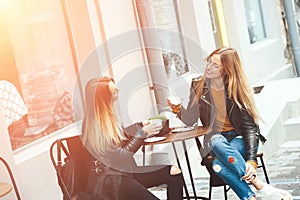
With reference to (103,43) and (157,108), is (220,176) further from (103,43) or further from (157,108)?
(103,43)

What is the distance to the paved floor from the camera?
91.7 inches

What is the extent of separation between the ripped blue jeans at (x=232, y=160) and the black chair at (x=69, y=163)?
0.60 m

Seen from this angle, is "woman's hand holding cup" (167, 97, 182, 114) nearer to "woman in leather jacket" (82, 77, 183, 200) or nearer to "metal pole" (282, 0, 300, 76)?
"woman in leather jacket" (82, 77, 183, 200)

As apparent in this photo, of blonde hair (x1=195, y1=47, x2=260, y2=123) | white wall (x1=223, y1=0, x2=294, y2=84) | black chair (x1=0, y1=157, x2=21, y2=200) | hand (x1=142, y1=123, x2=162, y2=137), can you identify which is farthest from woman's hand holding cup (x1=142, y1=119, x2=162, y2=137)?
black chair (x1=0, y1=157, x2=21, y2=200)

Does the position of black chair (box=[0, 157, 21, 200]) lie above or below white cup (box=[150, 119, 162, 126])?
below

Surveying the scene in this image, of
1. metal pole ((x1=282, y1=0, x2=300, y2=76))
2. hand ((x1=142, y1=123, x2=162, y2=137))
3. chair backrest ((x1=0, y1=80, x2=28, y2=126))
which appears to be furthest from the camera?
metal pole ((x1=282, y1=0, x2=300, y2=76))

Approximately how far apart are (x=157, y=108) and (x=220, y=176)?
49cm

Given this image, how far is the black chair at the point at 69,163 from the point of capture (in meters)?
2.15

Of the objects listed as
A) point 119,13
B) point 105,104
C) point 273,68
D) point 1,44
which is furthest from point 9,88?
point 273,68

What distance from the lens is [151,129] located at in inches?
91.4

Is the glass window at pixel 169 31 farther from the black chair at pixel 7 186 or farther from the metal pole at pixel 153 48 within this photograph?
the black chair at pixel 7 186

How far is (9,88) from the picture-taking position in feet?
7.29

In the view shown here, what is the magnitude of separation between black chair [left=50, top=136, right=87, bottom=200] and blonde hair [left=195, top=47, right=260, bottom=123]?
0.59 metres

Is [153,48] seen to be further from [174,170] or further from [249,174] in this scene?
[249,174]
